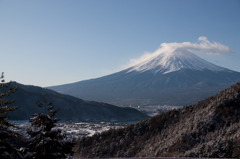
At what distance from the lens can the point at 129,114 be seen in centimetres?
13100

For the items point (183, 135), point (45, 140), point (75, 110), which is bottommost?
point (75, 110)

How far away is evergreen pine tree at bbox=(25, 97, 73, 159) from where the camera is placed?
15500 mm

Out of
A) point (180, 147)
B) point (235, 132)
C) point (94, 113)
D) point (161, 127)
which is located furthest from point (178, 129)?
point (94, 113)

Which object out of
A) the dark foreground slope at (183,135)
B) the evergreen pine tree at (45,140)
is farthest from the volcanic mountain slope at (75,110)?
the evergreen pine tree at (45,140)

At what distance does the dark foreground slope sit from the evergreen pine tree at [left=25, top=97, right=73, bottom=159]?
13911mm

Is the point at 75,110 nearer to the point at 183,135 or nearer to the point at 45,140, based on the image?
the point at 183,135

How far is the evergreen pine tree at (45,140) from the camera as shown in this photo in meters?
15.5

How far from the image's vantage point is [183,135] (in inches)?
1191

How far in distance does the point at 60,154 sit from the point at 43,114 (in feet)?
8.37

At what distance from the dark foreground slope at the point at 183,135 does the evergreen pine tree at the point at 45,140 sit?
548 inches

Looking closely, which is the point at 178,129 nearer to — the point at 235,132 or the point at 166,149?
the point at 166,149

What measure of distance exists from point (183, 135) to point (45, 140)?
62.0 feet

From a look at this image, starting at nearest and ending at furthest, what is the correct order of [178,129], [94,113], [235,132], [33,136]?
1. [33,136]
2. [235,132]
3. [178,129]
4. [94,113]

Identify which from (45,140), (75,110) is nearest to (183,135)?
(45,140)
